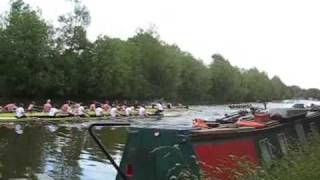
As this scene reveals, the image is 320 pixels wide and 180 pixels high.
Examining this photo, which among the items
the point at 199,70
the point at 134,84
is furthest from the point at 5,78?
the point at 199,70

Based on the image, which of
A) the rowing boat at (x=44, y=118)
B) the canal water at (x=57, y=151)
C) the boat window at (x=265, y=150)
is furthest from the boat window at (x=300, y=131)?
the rowing boat at (x=44, y=118)

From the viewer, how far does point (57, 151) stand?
928 inches

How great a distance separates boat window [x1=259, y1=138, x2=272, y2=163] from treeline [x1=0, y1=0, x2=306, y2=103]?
203 feet

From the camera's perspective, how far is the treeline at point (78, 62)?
73625mm

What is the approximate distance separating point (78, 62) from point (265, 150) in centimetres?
7368

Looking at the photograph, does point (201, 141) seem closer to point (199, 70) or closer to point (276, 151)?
point (276, 151)

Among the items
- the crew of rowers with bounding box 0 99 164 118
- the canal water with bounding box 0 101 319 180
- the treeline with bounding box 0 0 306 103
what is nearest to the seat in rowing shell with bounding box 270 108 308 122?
the canal water with bounding box 0 101 319 180

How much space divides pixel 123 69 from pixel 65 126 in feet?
183

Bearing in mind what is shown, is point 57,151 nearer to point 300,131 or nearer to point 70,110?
point 300,131

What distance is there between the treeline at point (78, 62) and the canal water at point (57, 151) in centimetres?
3955

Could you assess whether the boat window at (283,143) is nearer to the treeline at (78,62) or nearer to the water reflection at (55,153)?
the water reflection at (55,153)

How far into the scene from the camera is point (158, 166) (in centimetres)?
1034

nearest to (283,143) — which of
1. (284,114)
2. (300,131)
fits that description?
(284,114)

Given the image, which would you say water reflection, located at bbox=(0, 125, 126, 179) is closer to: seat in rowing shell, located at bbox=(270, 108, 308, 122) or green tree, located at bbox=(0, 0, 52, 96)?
seat in rowing shell, located at bbox=(270, 108, 308, 122)
